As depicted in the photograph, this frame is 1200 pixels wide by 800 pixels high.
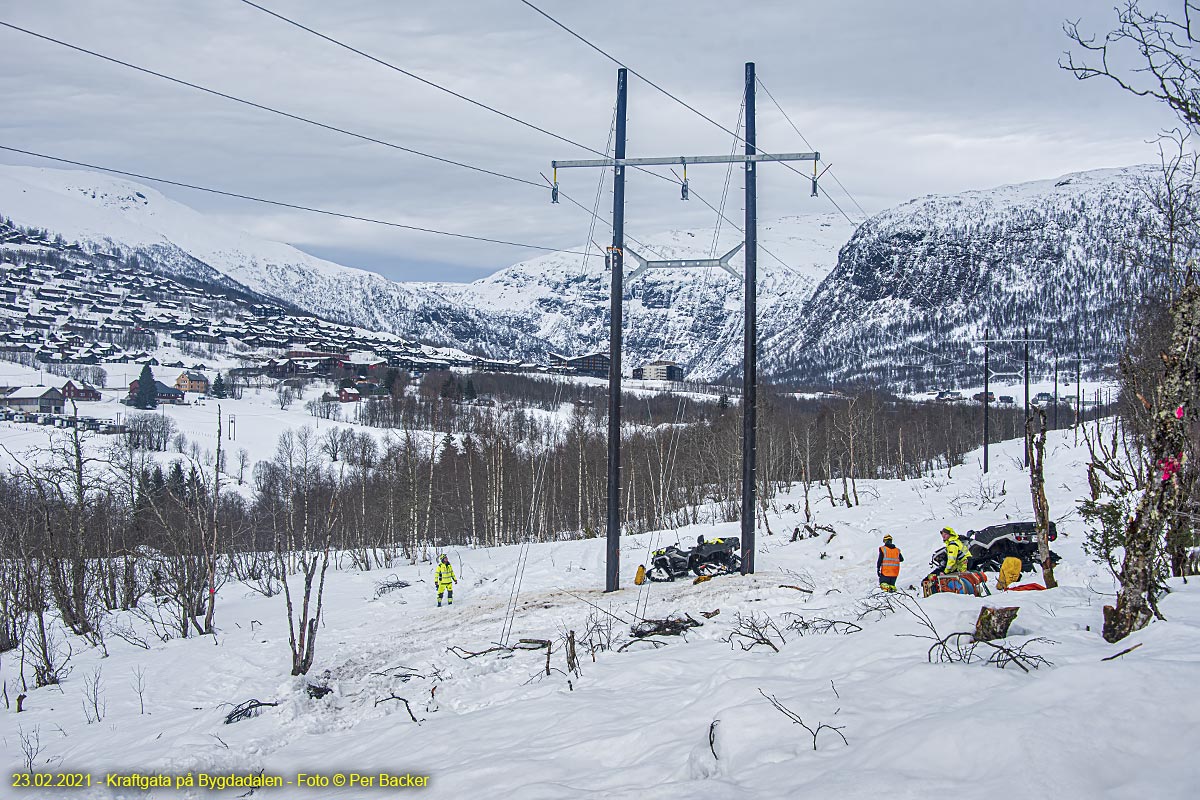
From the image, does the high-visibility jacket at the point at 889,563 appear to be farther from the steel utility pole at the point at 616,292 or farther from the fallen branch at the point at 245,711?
the fallen branch at the point at 245,711

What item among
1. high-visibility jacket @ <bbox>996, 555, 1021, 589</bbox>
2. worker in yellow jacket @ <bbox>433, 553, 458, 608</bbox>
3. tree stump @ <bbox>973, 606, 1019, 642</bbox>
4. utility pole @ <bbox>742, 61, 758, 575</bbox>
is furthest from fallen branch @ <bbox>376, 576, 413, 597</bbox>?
tree stump @ <bbox>973, 606, 1019, 642</bbox>

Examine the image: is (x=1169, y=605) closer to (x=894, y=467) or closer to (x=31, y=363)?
(x=894, y=467)

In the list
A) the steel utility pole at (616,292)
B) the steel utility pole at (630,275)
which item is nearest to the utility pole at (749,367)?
the steel utility pole at (630,275)

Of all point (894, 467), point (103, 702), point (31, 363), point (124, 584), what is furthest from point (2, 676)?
point (31, 363)

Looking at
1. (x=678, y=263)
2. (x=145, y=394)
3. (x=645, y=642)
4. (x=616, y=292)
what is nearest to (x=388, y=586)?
(x=616, y=292)

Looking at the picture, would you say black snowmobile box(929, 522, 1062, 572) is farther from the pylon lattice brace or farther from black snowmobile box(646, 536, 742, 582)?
the pylon lattice brace

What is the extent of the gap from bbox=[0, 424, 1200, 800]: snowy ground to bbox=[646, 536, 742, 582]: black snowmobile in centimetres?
338

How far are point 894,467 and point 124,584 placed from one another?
7454cm

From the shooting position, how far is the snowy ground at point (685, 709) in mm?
4566

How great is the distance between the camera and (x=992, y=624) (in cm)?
692

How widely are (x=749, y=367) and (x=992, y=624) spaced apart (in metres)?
10.9

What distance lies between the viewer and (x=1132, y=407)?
11758 mm

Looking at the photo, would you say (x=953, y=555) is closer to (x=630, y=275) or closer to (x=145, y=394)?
(x=630, y=275)

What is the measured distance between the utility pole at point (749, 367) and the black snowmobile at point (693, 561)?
3268 millimetres
